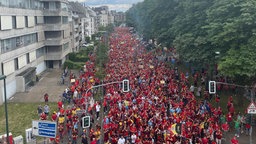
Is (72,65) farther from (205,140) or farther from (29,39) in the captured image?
(205,140)

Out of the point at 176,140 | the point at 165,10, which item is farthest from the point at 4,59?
the point at 165,10

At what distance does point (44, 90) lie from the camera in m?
46.2

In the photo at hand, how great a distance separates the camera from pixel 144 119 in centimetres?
2644

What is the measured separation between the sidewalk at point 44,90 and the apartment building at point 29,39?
3.11 ft

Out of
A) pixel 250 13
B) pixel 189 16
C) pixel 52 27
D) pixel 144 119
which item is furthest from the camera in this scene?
pixel 52 27

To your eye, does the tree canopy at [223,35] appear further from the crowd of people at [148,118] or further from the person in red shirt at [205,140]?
the person in red shirt at [205,140]

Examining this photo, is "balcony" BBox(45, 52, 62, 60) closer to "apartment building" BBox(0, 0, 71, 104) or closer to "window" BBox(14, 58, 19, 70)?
Result: "apartment building" BBox(0, 0, 71, 104)

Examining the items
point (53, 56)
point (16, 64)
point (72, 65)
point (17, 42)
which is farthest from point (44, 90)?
point (72, 65)

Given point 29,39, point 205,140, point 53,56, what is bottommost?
point 205,140

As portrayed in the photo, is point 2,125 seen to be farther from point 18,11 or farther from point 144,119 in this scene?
point 18,11

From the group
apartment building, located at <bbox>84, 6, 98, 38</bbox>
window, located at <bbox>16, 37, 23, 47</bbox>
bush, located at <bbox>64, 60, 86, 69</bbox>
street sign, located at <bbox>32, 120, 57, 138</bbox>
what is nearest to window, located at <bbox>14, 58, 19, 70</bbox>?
window, located at <bbox>16, 37, 23, 47</bbox>

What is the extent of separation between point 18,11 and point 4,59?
9061 mm

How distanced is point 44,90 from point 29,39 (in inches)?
385

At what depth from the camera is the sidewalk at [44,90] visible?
41406 mm
